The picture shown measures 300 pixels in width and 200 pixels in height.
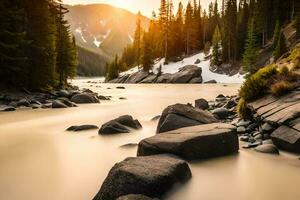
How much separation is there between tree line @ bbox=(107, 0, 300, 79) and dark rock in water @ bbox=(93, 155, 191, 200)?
1747 inches

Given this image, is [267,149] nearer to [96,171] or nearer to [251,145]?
[251,145]

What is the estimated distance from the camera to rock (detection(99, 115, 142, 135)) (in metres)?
12.2

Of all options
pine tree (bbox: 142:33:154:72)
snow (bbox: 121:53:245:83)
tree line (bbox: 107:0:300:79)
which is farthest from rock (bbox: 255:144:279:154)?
pine tree (bbox: 142:33:154:72)

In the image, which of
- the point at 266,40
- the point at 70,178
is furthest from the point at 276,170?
the point at 266,40

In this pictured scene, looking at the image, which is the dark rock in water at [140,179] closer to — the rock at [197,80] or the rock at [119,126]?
the rock at [119,126]

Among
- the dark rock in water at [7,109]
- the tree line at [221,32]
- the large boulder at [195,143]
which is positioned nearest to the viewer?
the large boulder at [195,143]

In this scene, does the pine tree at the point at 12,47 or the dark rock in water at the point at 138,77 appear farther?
the dark rock in water at the point at 138,77

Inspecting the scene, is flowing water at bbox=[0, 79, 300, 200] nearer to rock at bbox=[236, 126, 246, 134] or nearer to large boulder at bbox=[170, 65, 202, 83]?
rock at bbox=[236, 126, 246, 134]

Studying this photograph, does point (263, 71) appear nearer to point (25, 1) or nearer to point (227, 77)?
point (25, 1)

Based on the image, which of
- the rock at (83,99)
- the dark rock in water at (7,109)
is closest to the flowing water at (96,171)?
the dark rock in water at (7,109)

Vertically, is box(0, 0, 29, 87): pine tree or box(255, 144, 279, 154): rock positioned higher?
box(0, 0, 29, 87): pine tree

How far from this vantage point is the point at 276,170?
7.61 meters

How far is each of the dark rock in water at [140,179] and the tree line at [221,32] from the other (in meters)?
44.4

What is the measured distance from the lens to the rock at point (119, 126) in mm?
12211
